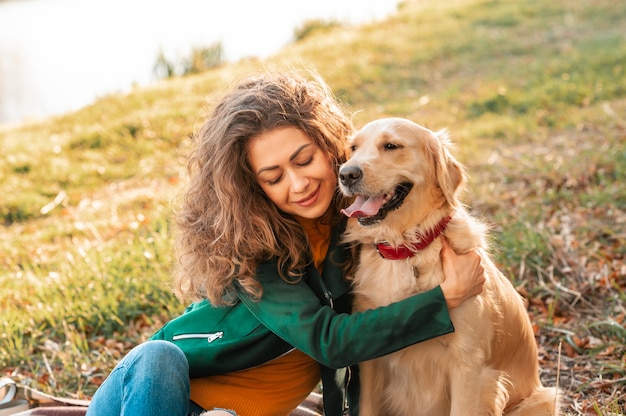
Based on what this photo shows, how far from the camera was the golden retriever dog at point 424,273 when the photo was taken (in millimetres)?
2654

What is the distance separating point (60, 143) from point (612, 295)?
23.4 ft

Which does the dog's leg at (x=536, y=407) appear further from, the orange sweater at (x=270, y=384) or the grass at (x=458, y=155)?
the orange sweater at (x=270, y=384)

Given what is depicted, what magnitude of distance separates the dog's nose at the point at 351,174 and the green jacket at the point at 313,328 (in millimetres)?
364

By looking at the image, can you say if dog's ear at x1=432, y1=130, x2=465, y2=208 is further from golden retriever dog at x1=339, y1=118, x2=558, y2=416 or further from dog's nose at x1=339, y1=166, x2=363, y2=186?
dog's nose at x1=339, y1=166, x2=363, y2=186

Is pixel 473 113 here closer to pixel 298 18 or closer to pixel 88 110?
pixel 88 110

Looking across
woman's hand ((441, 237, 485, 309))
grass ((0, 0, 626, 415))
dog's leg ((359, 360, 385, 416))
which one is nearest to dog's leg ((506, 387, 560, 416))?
grass ((0, 0, 626, 415))

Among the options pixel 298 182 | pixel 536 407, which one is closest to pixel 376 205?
pixel 298 182

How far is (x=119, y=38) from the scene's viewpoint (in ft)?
49.4

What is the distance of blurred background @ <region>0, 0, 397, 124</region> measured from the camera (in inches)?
500

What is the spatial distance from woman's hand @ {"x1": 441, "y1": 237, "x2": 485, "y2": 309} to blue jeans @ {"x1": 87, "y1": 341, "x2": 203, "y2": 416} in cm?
100

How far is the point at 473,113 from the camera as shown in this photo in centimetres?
826

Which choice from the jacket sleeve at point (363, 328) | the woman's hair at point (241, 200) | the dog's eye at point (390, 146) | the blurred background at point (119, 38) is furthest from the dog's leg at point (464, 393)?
the blurred background at point (119, 38)

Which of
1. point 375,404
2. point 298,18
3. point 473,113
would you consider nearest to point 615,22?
point 473,113

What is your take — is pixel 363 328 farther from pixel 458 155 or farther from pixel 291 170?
pixel 458 155
